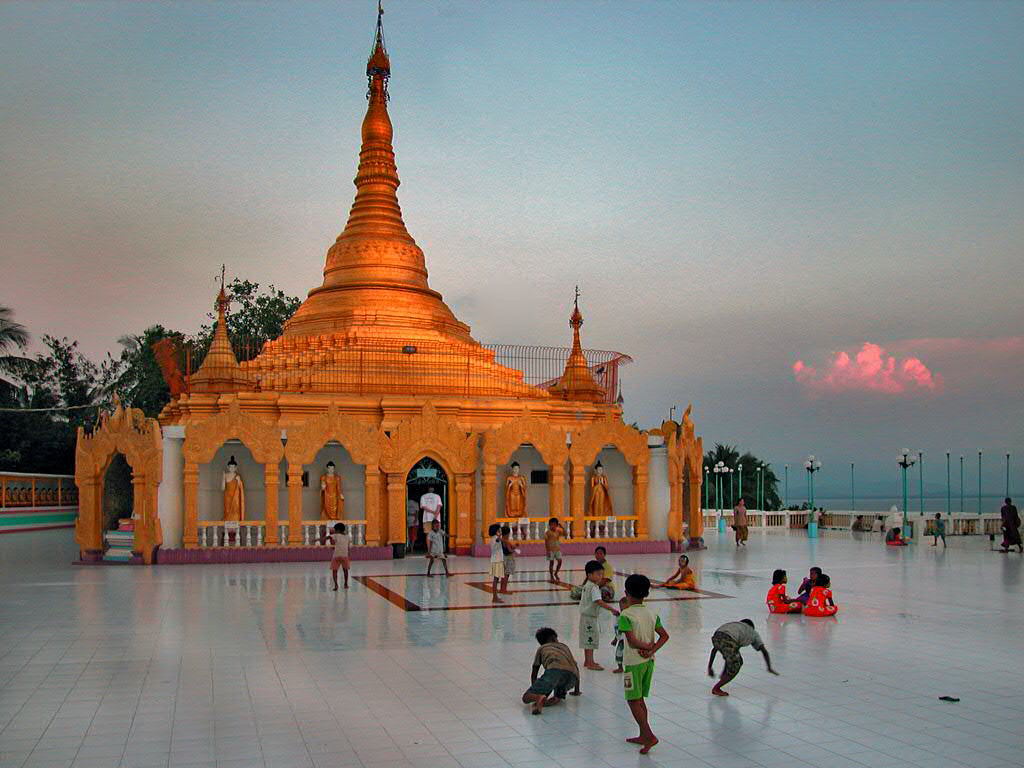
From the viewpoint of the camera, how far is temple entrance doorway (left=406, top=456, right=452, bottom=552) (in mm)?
Result: 25109

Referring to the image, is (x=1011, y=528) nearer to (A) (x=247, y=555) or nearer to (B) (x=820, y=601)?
(B) (x=820, y=601)

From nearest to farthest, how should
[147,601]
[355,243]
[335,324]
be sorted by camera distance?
[147,601] → [335,324] → [355,243]

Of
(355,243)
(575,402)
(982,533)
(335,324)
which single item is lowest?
(982,533)

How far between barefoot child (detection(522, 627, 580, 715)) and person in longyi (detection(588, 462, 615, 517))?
1667cm

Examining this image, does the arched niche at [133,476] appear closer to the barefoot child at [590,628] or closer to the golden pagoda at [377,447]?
the golden pagoda at [377,447]

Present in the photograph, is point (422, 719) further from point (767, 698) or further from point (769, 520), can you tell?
point (769, 520)

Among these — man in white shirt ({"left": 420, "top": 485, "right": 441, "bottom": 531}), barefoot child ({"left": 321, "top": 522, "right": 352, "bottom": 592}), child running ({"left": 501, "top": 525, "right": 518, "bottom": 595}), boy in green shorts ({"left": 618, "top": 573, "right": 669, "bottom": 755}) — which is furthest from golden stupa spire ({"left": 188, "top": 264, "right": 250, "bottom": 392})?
boy in green shorts ({"left": 618, "top": 573, "right": 669, "bottom": 755})

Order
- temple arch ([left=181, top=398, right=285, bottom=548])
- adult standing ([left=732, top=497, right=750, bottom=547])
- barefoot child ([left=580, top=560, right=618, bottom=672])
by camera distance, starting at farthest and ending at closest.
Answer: adult standing ([left=732, top=497, right=750, bottom=547])
temple arch ([left=181, top=398, right=285, bottom=548])
barefoot child ([left=580, top=560, right=618, bottom=672])

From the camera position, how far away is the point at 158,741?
7.92 meters

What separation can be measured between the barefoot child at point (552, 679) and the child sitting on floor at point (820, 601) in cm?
616

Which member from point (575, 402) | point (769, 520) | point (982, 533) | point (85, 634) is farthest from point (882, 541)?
point (85, 634)

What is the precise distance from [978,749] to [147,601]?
12.4 metres

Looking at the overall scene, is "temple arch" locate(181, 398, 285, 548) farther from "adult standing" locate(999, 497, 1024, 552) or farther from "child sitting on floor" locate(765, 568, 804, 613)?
"adult standing" locate(999, 497, 1024, 552)

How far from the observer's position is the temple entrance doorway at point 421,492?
25.1m
